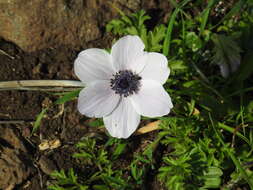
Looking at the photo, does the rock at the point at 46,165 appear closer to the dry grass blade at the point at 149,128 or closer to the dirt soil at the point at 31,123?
the dirt soil at the point at 31,123

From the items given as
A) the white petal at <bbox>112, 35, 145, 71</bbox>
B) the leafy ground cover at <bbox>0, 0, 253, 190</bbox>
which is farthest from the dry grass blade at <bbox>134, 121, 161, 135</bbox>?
the white petal at <bbox>112, 35, 145, 71</bbox>

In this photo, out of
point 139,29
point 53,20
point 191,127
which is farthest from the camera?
point 53,20

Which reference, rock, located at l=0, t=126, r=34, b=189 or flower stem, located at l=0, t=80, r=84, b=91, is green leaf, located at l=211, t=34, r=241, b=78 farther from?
rock, located at l=0, t=126, r=34, b=189

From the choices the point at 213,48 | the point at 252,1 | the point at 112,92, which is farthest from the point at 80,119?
the point at 252,1

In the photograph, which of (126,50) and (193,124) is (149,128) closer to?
(193,124)

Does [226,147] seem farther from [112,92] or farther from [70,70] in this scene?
[70,70]

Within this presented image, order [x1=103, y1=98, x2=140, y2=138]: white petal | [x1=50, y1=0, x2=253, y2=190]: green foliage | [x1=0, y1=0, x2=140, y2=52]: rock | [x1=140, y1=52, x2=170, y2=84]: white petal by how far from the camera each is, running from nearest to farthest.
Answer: [x1=140, y1=52, x2=170, y2=84]: white petal → [x1=103, y1=98, x2=140, y2=138]: white petal → [x1=50, y1=0, x2=253, y2=190]: green foliage → [x1=0, y1=0, x2=140, y2=52]: rock

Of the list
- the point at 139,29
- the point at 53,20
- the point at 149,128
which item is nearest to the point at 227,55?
the point at 139,29
